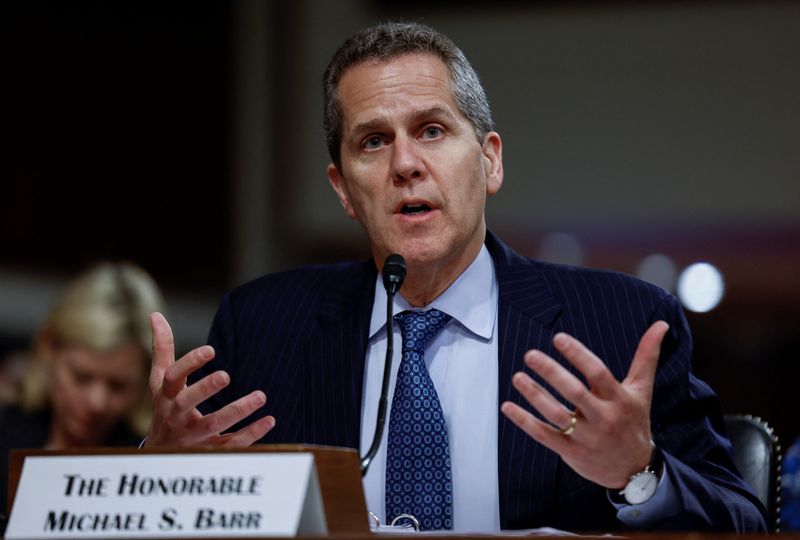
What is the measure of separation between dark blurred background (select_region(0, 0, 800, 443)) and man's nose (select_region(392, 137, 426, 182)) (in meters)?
→ 4.39

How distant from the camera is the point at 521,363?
76.2 inches

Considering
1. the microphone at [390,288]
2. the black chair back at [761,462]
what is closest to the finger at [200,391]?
the microphone at [390,288]

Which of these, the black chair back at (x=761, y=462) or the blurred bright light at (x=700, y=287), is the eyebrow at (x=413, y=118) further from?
the blurred bright light at (x=700, y=287)

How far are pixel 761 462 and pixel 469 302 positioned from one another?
1.91 feet

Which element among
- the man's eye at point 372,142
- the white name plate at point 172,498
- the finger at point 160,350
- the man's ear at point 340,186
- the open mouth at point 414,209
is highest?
the man's eye at point 372,142

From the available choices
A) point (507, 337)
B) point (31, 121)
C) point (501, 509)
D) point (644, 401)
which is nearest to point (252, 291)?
point (507, 337)

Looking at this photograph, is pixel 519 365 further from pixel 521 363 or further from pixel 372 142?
pixel 372 142

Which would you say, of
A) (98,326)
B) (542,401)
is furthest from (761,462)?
(98,326)

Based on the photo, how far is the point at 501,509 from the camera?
5.94 feet

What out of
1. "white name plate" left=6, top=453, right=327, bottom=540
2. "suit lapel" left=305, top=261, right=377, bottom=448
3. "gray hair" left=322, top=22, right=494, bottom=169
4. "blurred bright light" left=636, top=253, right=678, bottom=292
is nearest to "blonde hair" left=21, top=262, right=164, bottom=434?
"suit lapel" left=305, top=261, right=377, bottom=448

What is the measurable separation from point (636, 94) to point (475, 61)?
0.96 metres

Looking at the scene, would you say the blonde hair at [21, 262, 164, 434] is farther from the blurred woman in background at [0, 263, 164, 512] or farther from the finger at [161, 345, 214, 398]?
the finger at [161, 345, 214, 398]

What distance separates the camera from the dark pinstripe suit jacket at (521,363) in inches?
69.6

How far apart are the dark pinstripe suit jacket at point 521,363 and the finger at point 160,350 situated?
0.37m
